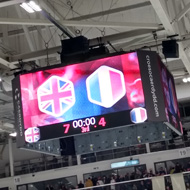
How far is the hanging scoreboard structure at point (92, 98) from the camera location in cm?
783

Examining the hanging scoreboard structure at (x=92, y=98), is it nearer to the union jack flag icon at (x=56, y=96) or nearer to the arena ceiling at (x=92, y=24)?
the union jack flag icon at (x=56, y=96)

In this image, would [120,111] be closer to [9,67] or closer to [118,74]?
[118,74]

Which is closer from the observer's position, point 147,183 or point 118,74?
point 118,74

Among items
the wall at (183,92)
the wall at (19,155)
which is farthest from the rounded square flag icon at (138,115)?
the wall at (19,155)

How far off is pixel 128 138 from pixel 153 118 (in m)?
2.85

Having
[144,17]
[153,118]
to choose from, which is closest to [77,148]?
[153,118]

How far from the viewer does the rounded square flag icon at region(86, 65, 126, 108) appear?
7957mm

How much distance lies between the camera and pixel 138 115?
774 cm

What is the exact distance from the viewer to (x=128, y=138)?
34.3ft

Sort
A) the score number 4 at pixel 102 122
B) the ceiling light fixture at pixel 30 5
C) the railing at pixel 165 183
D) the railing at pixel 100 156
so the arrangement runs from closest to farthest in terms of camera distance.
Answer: the score number 4 at pixel 102 122
the ceiling light fixture at pixel 30 5
the railing at pixel 165 183
the railing at pixel 100 156

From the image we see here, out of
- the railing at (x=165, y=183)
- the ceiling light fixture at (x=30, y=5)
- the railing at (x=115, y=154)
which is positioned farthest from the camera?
the railing at (x=115, y=154)

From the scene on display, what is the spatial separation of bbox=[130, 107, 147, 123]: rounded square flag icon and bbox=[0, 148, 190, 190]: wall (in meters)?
19.1

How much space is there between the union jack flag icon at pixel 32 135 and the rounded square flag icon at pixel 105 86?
1146 millimetres

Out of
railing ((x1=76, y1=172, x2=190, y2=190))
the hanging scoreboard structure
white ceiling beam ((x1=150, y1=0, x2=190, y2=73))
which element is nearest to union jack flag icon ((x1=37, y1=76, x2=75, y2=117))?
the hanging scoreboard structure
